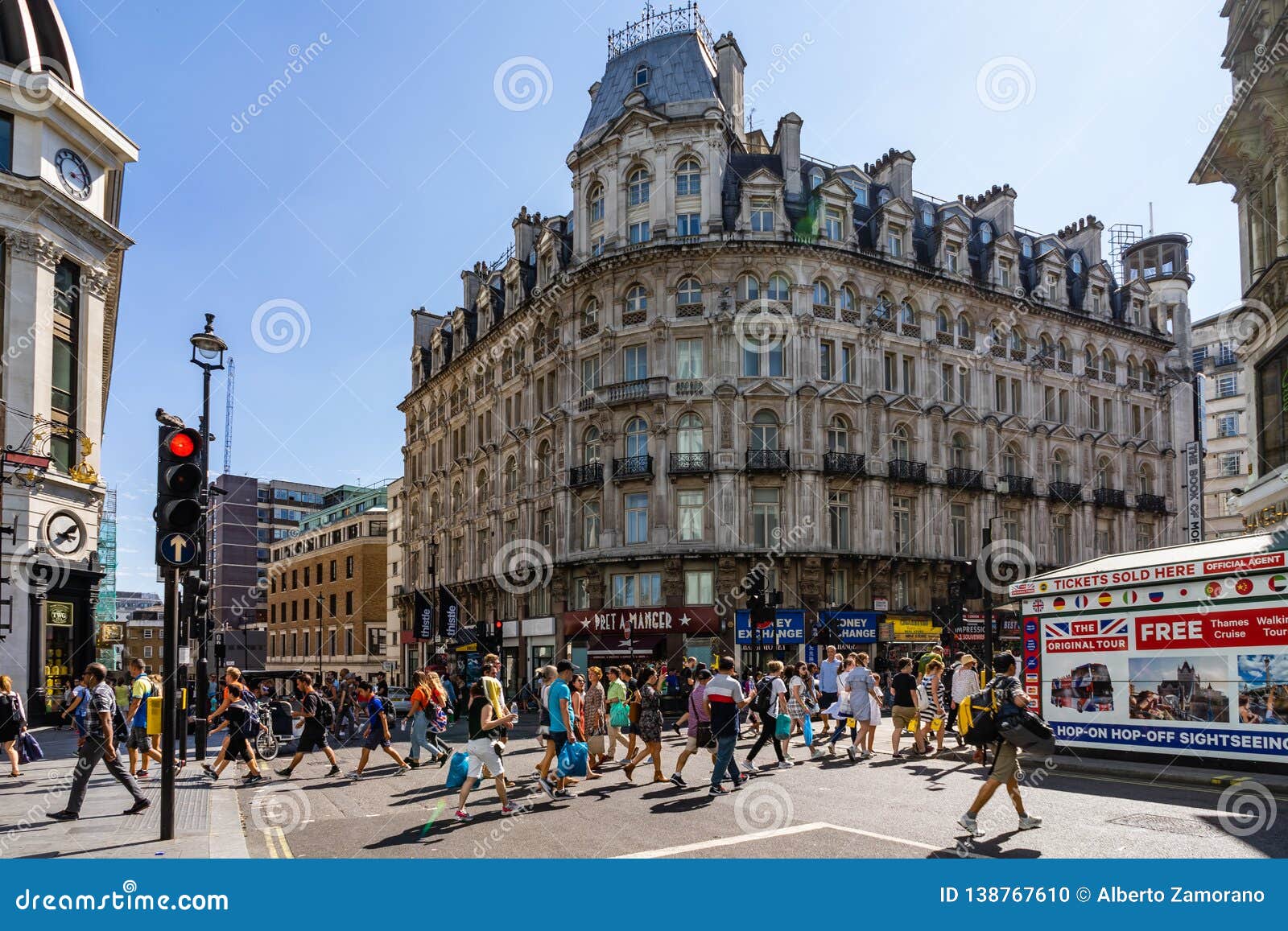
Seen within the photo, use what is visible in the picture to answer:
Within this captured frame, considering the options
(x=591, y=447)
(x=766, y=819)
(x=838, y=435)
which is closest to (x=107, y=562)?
(x=591, y=447)

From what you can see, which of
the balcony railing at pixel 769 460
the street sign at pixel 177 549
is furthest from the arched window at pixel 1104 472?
the street sign at pixel 177 549

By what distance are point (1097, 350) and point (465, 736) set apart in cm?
3849

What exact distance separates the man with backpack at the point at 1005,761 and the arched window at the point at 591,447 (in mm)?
31262

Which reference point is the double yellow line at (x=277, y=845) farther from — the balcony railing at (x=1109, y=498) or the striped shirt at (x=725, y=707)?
the balcony railing at (x=1109, y=498)

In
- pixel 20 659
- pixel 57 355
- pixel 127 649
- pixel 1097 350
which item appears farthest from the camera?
pixel 127 649

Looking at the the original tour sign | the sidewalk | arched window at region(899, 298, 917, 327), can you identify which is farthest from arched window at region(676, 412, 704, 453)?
the sidewalk

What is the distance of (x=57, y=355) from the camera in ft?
102

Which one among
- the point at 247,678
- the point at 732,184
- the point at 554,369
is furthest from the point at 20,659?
the point at 732,184

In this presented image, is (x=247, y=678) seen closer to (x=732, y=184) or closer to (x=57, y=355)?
(x=57, y=355)

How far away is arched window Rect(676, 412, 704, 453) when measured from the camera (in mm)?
39500

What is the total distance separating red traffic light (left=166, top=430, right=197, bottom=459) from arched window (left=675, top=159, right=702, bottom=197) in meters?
33.1

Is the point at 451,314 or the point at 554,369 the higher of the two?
the point at 451,314

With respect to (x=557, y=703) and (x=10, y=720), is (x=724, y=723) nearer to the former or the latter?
(x=557, y=703)

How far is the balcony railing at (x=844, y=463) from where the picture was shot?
39531 millimetres
